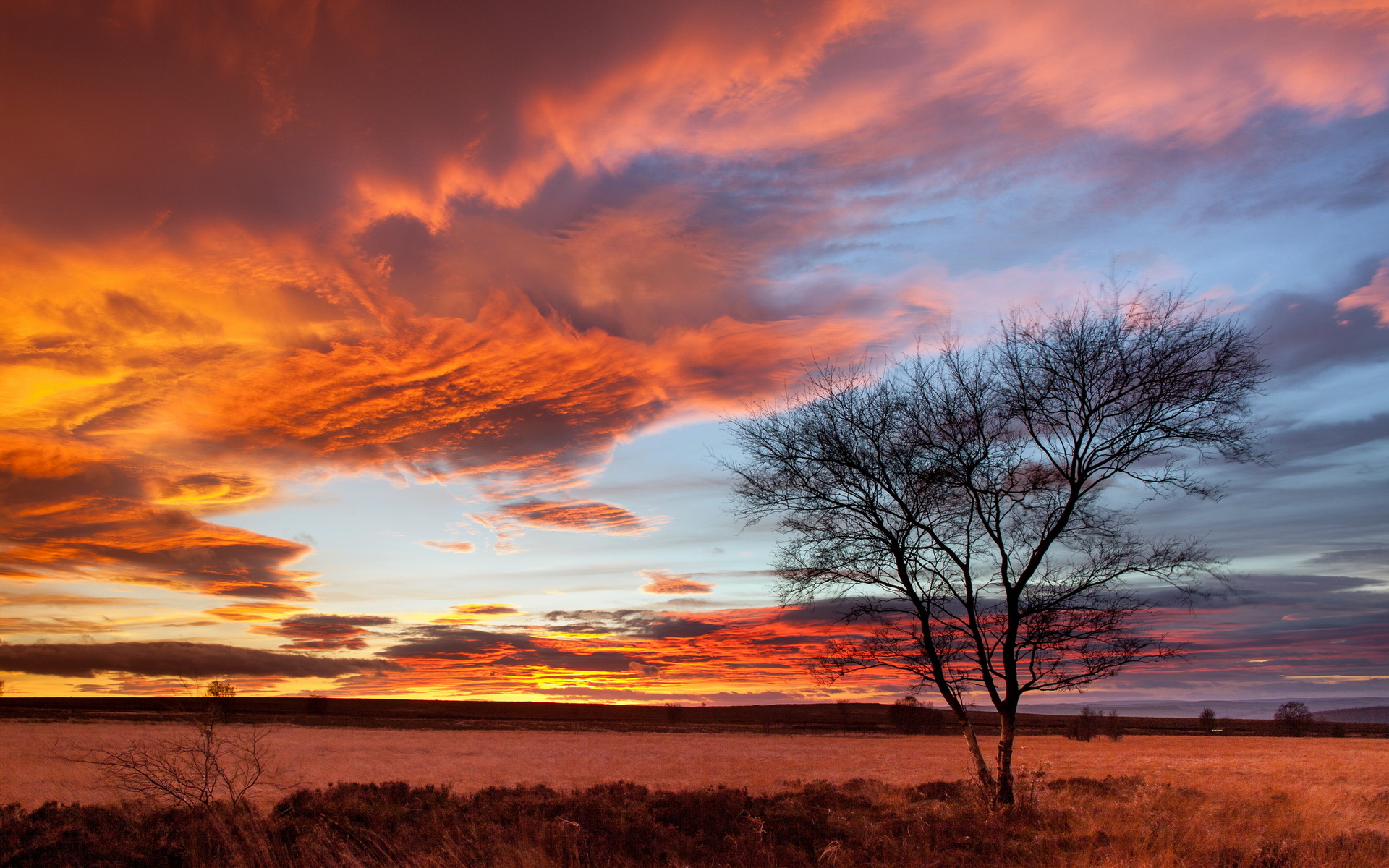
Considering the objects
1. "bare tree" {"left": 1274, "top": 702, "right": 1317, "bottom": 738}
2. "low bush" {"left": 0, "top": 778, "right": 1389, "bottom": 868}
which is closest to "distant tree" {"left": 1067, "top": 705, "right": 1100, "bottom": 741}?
"bare tree" {"left": 1274, "top": 702, "right": 1317, "bottom": 738}

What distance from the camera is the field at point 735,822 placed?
377 inches

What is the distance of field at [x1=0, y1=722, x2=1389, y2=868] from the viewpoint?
31.4 ft

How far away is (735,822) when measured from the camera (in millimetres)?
13625

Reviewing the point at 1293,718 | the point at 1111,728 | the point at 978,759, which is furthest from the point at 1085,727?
the point at 978,759

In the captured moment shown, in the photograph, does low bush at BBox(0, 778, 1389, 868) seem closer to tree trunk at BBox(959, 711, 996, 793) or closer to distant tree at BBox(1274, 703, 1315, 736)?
tree trunk at BBox(959, 711, 996, 793)

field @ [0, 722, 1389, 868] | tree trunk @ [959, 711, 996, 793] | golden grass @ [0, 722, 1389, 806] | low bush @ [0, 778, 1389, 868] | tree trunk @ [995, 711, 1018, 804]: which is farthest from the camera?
golden grass @ [0, 722, 1389, 806]

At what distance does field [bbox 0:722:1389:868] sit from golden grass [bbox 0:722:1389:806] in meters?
0.37

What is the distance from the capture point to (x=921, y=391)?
1455 centimetres

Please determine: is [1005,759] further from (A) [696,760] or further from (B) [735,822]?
(A) [696,760]

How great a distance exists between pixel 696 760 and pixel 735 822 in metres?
31.2

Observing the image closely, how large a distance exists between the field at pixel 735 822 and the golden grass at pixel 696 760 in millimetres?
369

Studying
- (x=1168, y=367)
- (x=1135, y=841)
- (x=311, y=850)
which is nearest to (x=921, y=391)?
(x=1168, y=367)

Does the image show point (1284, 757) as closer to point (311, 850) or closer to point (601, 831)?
point (601, 831)

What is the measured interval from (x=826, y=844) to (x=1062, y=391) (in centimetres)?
862
